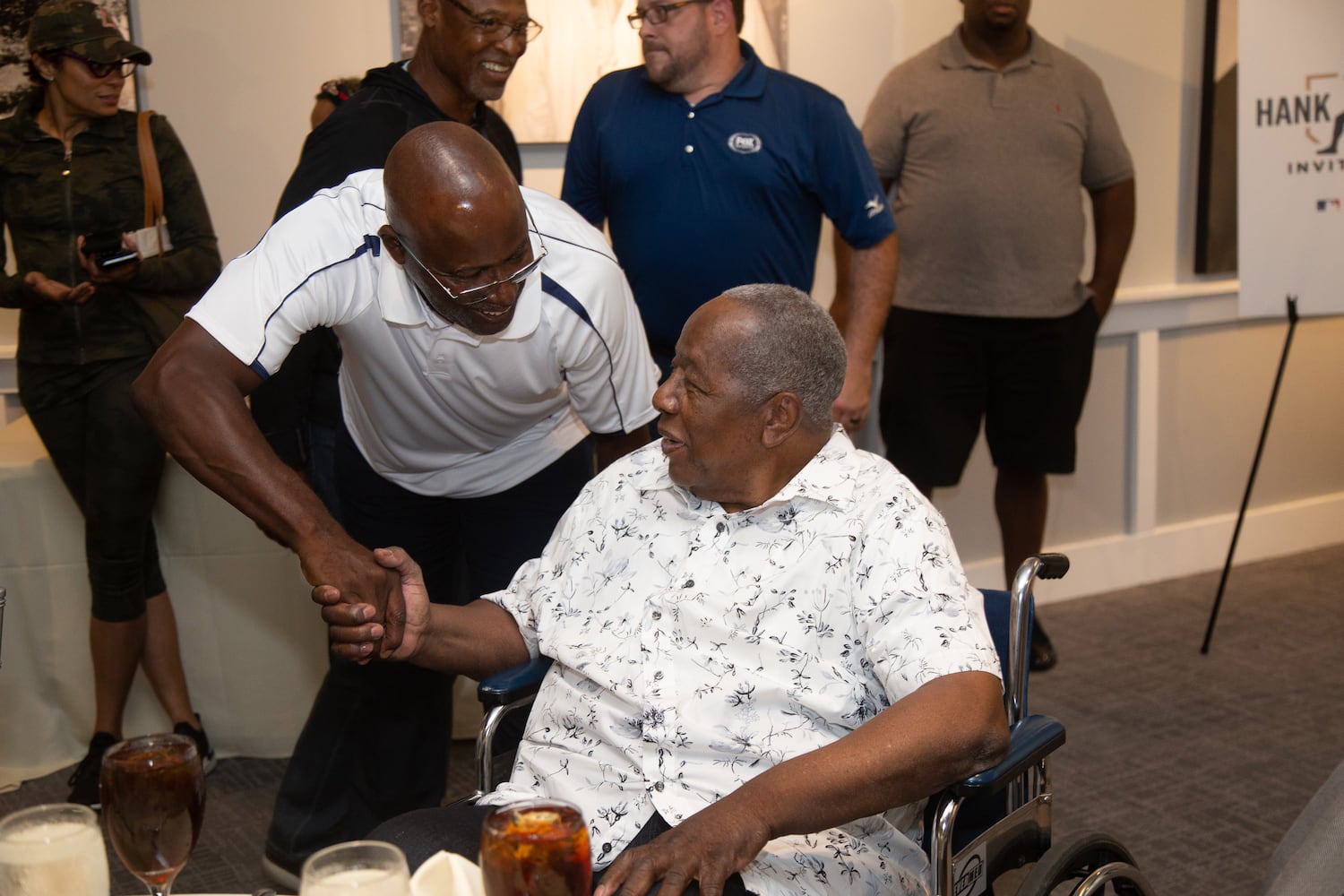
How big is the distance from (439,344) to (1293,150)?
2924 mm

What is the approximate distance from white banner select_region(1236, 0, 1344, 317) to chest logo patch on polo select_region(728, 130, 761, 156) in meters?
1.80

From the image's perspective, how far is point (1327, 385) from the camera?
518 centimetres

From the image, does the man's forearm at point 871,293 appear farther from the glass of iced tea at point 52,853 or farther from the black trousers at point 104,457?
the glass of iced tea at point 52,853

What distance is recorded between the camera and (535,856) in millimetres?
1015

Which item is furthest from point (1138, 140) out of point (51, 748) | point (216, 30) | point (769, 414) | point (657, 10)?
point (51, 748)

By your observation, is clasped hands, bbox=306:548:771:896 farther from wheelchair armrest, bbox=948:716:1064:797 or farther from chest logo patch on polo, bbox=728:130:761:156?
chest logo patch on polo, bbox=728:130:761:156

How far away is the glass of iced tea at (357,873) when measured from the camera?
96cm

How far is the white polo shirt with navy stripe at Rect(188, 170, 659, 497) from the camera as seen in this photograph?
1.92 meters

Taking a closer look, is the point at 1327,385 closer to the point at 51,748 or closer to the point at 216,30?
the point at 216,30

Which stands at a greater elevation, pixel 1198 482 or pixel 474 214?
pixel 474 214

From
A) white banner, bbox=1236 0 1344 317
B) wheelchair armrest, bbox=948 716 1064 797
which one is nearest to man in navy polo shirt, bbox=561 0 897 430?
wheelchair armrest, bbox=948 716 1064 797

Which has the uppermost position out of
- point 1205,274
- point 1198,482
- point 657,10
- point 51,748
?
point 657,10

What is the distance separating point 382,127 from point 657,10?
696 mm

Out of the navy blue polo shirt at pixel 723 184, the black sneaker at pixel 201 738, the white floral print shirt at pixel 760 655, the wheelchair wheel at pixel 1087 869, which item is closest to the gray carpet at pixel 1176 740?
the black sneaker at pixel 201 738
